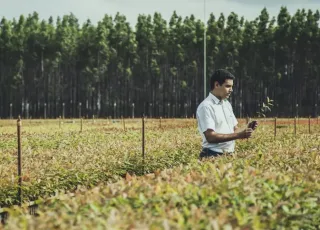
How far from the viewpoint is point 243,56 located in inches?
2621

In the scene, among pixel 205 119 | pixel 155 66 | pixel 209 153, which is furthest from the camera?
pixel 155 66

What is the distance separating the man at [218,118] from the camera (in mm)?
6191

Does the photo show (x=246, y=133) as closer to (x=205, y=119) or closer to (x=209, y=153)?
(x=205, y=119)

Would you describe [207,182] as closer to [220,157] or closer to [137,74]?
[220,157]

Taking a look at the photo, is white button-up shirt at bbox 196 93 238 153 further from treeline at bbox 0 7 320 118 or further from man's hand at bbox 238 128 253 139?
treeline at bbox 0 7 320 118

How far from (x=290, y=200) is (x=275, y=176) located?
60cm

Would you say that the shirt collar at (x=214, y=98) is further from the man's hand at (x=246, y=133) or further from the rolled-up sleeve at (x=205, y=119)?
the man's hand at (x=246, y=133)

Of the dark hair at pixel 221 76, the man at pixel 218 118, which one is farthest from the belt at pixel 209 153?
the dark hair at pixel 221 76

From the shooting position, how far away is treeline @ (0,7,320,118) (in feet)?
216

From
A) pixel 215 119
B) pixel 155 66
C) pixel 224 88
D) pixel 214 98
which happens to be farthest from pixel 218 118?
pixel 155 66

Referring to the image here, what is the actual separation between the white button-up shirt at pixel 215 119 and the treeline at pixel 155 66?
58389 millimetres

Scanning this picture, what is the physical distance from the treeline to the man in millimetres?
58419

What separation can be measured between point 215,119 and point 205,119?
0.67 feet

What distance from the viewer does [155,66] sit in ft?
221
